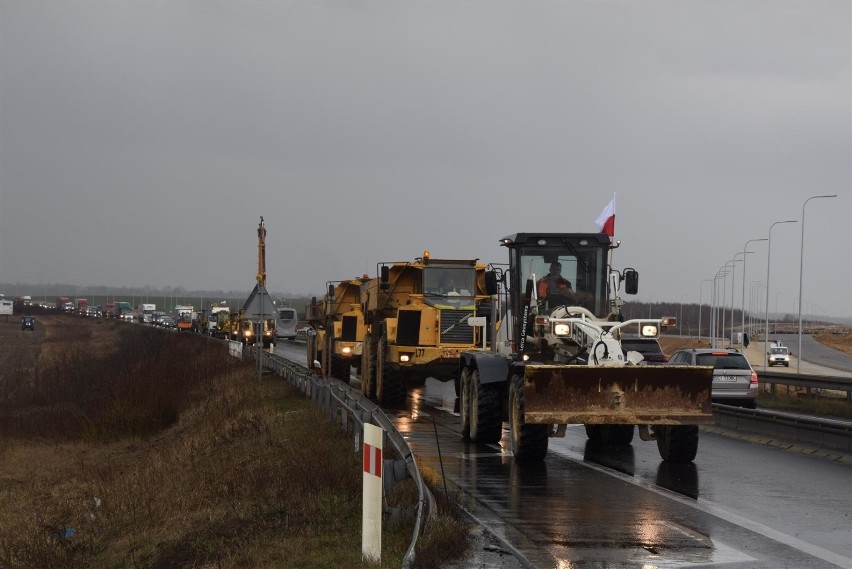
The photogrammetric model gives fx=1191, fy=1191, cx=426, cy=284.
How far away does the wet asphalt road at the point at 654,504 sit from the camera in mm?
9945

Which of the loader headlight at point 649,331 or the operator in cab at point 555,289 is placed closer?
the loader headlight at point 649,331

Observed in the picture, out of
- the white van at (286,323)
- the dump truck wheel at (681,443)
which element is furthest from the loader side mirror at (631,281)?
the white van at (286,323)

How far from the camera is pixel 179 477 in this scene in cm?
1900

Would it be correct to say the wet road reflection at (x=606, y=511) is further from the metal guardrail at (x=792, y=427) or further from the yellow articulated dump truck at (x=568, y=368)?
the metal guardrail at (x=792, y=427)

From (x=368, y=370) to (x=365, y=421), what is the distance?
15.5 m

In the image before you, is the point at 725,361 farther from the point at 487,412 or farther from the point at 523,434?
the point at 523,434

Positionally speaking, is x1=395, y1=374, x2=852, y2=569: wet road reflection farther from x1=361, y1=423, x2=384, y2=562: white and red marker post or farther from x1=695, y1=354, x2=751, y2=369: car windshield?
x1=695, y1=354, x2=751, y2=369: car windshield

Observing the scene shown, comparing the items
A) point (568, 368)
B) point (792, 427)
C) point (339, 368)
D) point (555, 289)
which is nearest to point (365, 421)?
point (568, 368)

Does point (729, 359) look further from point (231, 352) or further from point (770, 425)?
point (231, 352)

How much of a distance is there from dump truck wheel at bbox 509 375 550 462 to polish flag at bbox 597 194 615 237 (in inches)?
200

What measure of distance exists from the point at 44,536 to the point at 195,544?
5.20m

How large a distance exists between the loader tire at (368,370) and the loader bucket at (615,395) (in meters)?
14.7

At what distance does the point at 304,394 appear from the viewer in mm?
28172

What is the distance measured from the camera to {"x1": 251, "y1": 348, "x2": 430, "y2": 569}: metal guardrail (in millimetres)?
10016
